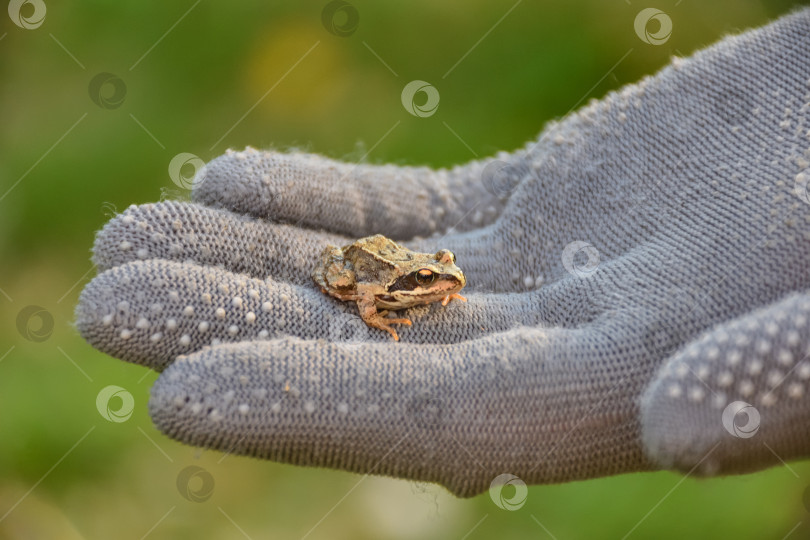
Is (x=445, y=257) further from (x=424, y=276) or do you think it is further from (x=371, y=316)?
(x=371, y=316)

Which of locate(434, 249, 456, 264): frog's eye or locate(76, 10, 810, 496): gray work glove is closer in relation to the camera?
locate(76, 10, 810, 496): gray work glove

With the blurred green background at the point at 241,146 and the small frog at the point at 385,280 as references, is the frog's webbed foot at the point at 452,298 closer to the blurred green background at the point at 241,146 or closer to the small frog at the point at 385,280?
the small frog at the point at 385,280

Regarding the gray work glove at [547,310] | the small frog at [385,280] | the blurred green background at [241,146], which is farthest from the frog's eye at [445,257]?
the blurred green background at [241,146]

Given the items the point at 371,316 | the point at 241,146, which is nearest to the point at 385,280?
the point at 371,316

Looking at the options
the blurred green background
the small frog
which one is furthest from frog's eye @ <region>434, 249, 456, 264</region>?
the blurred green background

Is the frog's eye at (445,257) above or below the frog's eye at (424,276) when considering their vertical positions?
above

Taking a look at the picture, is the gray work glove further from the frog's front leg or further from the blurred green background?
the blurred green background

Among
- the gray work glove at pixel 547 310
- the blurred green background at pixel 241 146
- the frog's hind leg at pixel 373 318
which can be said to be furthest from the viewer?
the blurred green background at pixel 241 146
